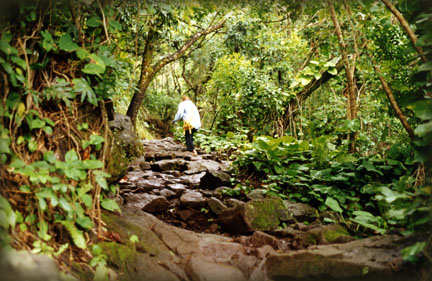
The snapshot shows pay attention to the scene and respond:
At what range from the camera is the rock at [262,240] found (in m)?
3.37

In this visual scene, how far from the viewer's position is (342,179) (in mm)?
4367

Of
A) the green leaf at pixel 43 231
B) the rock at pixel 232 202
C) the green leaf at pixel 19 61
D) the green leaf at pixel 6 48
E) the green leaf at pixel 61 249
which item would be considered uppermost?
the green leaf at pixel 6 48

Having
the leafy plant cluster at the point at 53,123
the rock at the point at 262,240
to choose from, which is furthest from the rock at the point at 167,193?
the leafy plant cluster at the point at 53,123

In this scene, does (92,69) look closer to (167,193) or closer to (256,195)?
(167,193)

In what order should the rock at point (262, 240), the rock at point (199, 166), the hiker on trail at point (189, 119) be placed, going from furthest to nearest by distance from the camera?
the hiker on trail at point (189, 119) → the rock at point (199, 166) → the rock at point (262, 240)

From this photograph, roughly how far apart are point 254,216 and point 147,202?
1.68 meters

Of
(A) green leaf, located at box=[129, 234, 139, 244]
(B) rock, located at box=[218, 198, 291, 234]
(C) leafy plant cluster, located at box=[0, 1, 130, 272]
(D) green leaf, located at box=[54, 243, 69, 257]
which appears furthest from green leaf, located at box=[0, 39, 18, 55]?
(B) rock, located at box=[218, 198, 291, 234]

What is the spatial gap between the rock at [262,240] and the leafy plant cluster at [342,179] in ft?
2.95

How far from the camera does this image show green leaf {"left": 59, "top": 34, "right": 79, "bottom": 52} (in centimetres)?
267

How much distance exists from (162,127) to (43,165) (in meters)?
16.7

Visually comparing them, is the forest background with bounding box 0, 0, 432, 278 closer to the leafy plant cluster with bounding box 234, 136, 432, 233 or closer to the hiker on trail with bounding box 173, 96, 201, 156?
the leafy plant cluster with bounding box 234, 136, 432, 233

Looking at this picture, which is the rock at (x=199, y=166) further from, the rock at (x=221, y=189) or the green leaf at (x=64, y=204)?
the green leaf at (x=64, y=204)

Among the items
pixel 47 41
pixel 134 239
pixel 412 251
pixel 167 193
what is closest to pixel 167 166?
pixel 167 193

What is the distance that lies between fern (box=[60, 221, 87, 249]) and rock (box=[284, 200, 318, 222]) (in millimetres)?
2805
